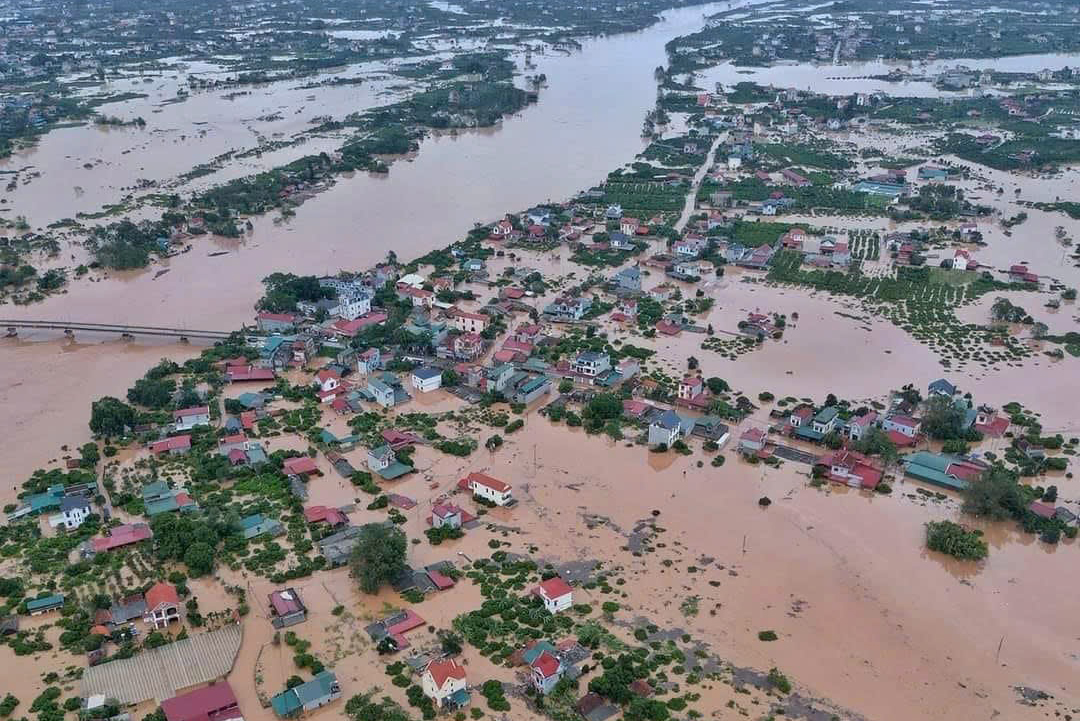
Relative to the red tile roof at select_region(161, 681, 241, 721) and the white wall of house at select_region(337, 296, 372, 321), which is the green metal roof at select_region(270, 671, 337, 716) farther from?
the white wall of house at select_region(337, 296, 372, 321)

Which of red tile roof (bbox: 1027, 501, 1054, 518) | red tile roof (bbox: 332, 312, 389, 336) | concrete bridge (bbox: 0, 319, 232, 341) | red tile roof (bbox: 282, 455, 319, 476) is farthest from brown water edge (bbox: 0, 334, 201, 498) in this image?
red tile roof (bbox: 1027, 501, 1054, 518)

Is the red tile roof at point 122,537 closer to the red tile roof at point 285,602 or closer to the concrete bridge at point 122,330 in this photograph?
the red tile roof at point 285,602

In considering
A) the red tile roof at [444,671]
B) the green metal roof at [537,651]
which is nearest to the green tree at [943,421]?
the green metal roof at [537,651]

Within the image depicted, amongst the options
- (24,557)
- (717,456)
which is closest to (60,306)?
(24,557)

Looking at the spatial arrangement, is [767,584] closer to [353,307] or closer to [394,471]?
[394,471]

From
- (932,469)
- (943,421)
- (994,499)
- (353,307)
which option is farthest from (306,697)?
(353,307)

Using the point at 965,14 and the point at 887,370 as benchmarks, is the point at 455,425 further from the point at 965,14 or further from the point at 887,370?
the point at 965,14
